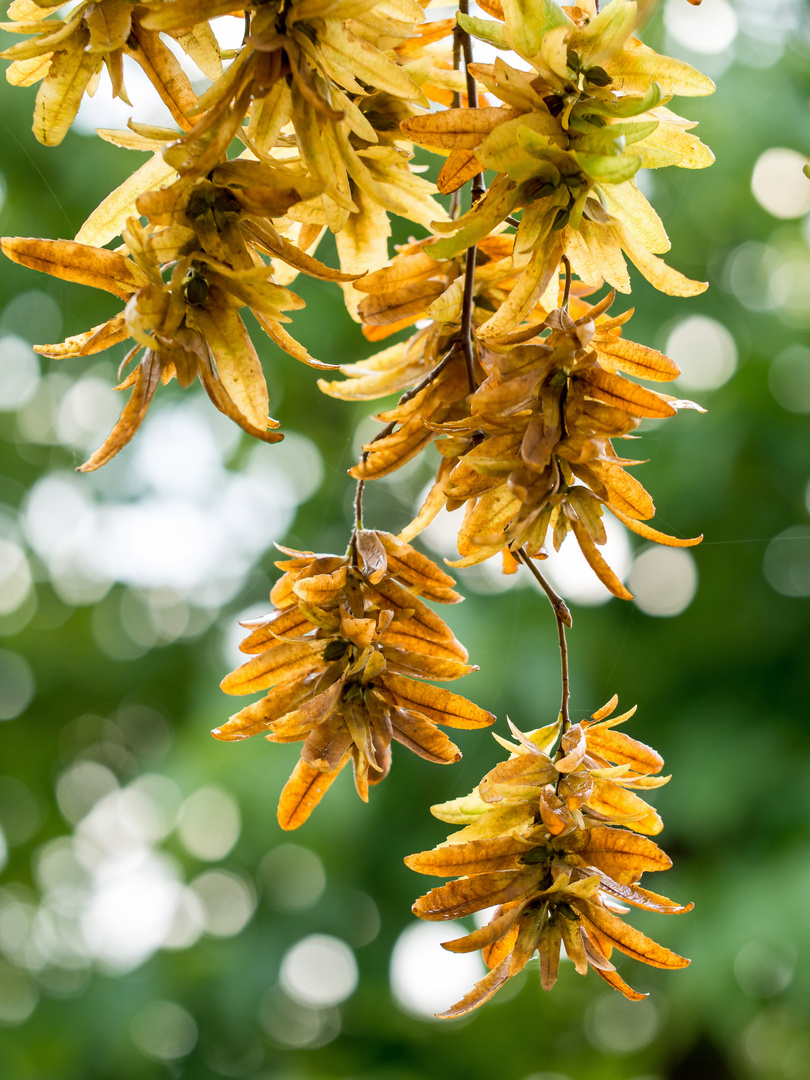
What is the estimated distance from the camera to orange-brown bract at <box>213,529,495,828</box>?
0.58m

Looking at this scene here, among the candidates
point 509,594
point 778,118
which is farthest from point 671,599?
point 778,118

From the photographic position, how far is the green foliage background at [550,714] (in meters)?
3.08

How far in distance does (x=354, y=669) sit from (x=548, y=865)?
174 mm

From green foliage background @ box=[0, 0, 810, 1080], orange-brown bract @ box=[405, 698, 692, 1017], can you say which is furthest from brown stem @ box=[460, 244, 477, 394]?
green foliage background @ box=[0, 0, 810, 1080]

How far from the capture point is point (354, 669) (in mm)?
575

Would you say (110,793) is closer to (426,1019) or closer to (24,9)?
(426,1019)

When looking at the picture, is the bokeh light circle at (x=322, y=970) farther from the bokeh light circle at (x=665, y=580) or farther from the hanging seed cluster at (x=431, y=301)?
the hanging seed cluster at (x=431, y=301)

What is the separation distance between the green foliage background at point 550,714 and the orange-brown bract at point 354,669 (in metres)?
A: 2.33

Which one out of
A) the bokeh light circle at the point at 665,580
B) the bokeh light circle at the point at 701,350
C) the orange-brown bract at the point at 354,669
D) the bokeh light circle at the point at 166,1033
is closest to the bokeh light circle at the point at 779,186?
the bokeh light circle at the point at 701,350

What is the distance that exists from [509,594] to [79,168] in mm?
2160

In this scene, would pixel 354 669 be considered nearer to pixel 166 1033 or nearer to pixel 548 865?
pixel 548 865

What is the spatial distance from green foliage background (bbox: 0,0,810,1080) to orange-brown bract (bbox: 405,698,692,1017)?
2.34m

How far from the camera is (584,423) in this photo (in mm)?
520

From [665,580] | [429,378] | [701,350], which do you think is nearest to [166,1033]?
[665,580]
